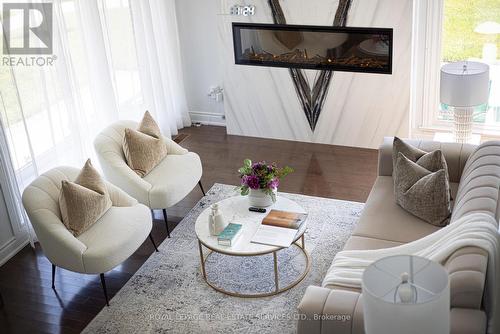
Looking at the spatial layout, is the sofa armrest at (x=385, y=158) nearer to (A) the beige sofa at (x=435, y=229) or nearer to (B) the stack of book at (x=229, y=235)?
(A) the beige sofa at (x=435, y=229)

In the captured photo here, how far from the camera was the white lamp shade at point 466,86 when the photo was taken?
16.4ft

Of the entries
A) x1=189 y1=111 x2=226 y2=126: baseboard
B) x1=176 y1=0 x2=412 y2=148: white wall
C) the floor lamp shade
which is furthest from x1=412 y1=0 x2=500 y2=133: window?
the floor lamp shade

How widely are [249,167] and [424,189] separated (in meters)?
1.22

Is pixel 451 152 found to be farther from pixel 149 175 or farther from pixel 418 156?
pixel 149 175

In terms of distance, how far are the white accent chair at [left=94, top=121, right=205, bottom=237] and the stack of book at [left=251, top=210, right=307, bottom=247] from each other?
2.99 ft

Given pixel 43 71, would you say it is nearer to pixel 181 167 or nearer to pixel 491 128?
pixel 181 167

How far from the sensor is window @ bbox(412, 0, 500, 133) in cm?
569

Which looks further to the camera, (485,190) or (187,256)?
(187,256)

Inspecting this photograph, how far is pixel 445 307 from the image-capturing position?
7.61ft

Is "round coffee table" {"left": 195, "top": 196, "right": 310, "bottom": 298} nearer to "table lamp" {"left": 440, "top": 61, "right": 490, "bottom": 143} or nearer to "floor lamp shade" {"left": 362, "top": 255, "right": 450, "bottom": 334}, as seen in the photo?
"table lamp" {"left": 440, "top": 61, "right": 490, "bottom": 143}

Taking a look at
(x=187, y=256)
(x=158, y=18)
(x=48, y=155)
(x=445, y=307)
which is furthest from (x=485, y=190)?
(x=158, y=18)

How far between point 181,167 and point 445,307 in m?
3.24

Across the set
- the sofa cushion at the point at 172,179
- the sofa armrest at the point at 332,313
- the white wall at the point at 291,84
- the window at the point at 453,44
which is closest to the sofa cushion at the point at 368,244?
the sofa armrest at the point at 332,313

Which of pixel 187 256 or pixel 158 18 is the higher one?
pixel 158 18
